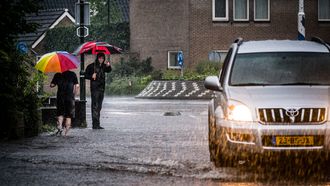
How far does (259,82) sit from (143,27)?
121 ft

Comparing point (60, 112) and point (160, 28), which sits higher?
point (160, 28)

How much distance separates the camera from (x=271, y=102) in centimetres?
1058

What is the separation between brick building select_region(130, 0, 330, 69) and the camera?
1834 inches

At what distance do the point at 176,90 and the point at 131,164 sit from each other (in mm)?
26601

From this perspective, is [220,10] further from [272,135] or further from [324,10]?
[272,135]

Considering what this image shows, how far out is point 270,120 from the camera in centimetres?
1051

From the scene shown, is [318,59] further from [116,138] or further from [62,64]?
[62,64]

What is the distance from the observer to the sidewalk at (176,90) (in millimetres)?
37344

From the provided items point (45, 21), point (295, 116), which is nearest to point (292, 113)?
point (295, 116)

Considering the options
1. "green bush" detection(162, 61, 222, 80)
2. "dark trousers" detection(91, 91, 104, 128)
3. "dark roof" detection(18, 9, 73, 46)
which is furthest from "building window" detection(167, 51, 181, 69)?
"dark trousers" detection(91, 91, 104, 128)

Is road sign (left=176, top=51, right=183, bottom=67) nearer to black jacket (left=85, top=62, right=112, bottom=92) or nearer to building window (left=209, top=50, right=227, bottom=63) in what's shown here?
building window (left=209, top=50, right=227, bottom=63)

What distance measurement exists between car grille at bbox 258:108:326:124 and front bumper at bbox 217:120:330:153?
8cm

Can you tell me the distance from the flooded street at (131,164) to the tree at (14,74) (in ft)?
1.56

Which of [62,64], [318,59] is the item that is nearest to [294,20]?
[62,64]
